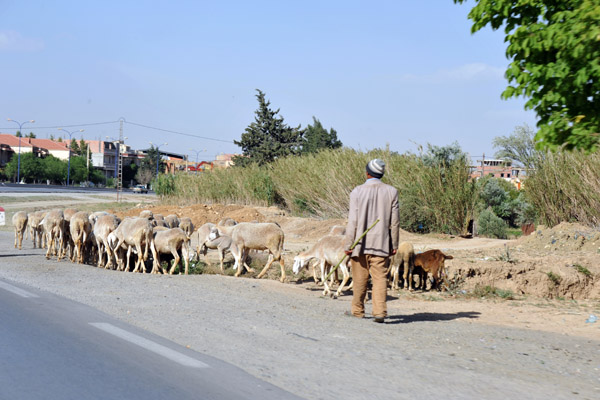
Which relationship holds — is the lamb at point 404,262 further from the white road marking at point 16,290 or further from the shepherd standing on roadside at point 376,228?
the white road marking at point 16,290

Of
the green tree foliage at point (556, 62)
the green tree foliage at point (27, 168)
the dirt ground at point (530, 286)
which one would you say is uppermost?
the green tree foliage at point (27, 168)

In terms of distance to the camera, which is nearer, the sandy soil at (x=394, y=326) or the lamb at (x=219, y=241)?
the sandy soil at (x=394, y=326)

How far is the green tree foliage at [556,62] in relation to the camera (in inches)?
281

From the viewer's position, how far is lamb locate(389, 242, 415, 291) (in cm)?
1528

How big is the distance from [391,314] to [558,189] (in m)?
14.9

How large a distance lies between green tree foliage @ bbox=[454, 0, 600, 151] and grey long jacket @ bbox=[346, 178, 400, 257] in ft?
8.74

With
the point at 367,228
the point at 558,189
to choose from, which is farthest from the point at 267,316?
the point at 558,189

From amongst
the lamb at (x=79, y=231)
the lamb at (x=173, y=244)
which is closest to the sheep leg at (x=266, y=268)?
the lamb at (x=173, y=244)

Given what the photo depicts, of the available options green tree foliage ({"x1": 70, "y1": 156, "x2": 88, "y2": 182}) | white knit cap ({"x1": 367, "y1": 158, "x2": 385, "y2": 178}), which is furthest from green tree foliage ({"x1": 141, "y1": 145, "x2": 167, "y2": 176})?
white knit cap ({"x1": 367, "y1": 158, "x2": 385, "y2": 178})

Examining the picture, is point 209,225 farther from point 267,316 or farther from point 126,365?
point 126,365

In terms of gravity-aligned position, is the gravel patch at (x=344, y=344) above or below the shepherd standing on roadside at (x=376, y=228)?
below

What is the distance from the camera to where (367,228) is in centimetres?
1017

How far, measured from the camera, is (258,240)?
16.5m

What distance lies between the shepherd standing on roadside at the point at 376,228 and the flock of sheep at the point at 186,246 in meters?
3.12
